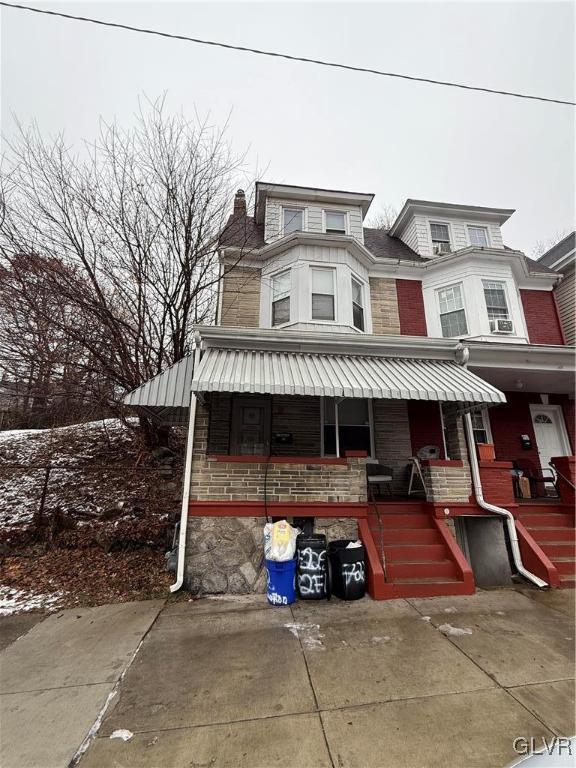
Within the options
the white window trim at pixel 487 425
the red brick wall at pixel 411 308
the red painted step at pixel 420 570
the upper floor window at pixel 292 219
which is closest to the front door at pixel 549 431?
the white window trim at pixel 487 425

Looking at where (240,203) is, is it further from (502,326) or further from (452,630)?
(452,630)

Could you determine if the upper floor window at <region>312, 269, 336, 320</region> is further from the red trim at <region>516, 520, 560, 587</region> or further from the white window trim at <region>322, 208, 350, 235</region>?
the red trim at <region>516, 520, 560, 587</region>

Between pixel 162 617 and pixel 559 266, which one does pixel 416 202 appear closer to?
pixel 559 266

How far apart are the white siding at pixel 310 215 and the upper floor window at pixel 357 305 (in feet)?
6.36

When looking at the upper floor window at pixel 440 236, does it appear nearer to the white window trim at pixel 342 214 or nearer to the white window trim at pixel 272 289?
the white window trim at pixel 342 214

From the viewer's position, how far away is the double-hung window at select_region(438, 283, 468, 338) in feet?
31.9

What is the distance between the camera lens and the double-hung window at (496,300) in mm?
9680

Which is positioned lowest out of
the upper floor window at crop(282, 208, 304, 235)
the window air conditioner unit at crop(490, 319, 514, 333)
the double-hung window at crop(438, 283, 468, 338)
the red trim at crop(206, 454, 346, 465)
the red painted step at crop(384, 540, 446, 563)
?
the red painted step at crop(384, 540, 446, 563)

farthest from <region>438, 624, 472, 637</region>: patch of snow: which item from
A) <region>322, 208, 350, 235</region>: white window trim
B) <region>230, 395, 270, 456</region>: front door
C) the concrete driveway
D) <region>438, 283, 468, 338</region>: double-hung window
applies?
<region>322, 208, 350, 235</region>: white window trim

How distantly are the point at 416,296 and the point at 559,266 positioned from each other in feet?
16.7

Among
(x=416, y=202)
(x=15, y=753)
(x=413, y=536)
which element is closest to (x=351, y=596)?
(x=413, y=536)

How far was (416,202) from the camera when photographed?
1129 cm

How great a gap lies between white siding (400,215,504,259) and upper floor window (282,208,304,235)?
400 centimetres

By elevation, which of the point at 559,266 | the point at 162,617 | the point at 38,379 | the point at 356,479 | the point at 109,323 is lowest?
the point at 162,617
